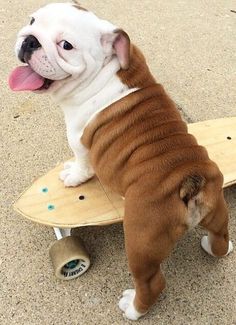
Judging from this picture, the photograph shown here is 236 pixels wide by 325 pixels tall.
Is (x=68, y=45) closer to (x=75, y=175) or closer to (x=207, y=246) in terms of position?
(x=75, y=175)

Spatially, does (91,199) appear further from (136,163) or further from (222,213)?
(222,213)

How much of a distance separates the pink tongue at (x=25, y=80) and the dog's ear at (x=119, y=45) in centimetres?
24

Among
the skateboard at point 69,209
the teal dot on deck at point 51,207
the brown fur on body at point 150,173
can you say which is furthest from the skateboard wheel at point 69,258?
the brown fur on body at point 150,173

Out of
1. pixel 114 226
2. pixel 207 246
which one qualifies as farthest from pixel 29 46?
pixel 207 246

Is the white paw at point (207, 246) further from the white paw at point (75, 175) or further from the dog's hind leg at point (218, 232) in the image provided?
the white paw at point (75, 175)

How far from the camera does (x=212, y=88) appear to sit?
8.68 feet

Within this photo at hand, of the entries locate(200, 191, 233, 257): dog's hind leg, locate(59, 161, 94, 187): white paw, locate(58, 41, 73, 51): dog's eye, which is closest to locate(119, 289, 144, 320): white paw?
locate(200, 191, 233, 257): dog's hind leg

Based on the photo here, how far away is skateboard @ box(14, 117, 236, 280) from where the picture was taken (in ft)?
5.52

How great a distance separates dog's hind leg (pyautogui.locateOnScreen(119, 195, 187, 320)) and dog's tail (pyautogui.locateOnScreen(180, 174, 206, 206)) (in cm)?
6

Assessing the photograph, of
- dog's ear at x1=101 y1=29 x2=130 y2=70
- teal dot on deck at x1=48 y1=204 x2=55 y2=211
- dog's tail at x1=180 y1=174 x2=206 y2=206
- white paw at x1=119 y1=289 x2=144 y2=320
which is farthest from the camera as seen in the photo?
teal dot on deck at x1=48 y1=204 x2=55 y2=211

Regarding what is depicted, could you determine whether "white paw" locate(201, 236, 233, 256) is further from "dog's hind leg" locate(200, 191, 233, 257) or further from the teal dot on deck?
the teal dot on deck

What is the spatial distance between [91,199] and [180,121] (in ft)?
1.66

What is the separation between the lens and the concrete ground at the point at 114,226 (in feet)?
5.50

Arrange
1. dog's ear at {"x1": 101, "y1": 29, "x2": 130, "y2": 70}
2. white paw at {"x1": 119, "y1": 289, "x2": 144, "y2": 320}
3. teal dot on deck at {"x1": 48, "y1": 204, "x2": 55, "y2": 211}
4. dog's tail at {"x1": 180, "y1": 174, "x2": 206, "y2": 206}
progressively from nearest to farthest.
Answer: dog's tail at {"x1": 180, "y1": 174, "x2": 206, "y2": 206}, dog's ear at {"x1": 101, "y1": 29, "x2": 130, "y2": 70}, white paw at {"x1": 119, "y1": 289, "x2": 144, "y2": 320}, teal dot on deck at {"x1": 48, "y1": 204, "x2": 55, "y2": 211}
